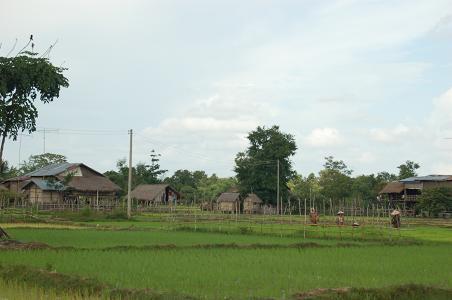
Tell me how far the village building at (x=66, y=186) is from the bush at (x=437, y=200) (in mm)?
31607

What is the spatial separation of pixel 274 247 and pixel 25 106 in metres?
11.8

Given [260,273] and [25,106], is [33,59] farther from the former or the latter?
[260,273]

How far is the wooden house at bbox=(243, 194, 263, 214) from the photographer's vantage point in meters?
68.2

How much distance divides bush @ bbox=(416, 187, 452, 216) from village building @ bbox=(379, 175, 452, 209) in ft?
23.9

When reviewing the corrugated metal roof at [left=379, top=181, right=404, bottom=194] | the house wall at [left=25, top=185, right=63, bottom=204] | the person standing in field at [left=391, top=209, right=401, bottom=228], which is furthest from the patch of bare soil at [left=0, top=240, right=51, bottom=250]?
the corrugated metal roof at [left=379, top=181, right=404, bottom=194]

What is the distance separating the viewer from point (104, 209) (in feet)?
169

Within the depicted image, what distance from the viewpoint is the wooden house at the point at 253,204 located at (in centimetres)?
6825

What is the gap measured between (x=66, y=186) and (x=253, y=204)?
73.6 feet

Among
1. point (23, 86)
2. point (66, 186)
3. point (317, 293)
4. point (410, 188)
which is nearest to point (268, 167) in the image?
point (410, 188)

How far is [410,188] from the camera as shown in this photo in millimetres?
67375

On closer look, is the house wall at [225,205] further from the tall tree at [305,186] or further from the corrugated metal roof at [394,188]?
the corrugated metal roof at [394,188]

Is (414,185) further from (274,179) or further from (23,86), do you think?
(23,86)

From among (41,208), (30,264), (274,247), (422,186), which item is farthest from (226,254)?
(422,186)

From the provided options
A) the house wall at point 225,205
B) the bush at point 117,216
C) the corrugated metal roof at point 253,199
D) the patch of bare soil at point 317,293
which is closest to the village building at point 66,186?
the bush at point 117,216
